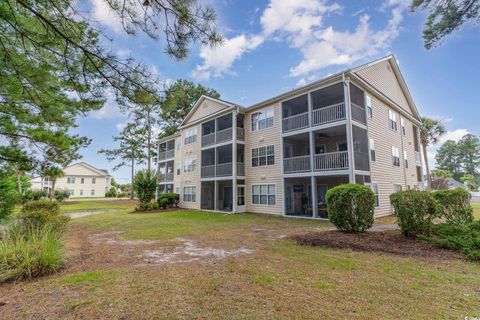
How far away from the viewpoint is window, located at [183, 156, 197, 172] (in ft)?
75.0

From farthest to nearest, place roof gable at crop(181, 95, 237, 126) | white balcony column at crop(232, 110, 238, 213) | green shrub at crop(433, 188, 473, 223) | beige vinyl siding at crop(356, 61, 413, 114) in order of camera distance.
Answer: roof gable at crop(181, 95, 237, 126)
white balcony column at crop(232, 110, 238, 213)
beige vinyl siding at crop(356, 61, 413, 114)
green shrub at crop(433, 188, 473, 223)

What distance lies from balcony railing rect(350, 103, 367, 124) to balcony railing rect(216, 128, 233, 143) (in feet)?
29.9

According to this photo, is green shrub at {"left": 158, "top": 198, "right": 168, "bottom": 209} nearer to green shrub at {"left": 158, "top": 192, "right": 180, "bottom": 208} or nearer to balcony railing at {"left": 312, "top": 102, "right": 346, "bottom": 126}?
green shrub at {"left": 158, "top": 192, "right": 180, "bottom": 208}

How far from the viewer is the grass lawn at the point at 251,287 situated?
3191mm

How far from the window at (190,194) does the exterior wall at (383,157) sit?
15.3 m

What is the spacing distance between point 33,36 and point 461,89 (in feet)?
80.8

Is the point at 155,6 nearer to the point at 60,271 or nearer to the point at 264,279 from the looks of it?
the point at 264,279

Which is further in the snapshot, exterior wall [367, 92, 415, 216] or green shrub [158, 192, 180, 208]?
green shrub [158, 192, 180, 208]

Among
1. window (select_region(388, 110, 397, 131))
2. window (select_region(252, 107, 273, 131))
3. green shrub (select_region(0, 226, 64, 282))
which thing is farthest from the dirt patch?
window (select_region(388, 110, 397, 131))

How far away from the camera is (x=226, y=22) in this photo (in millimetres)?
3732

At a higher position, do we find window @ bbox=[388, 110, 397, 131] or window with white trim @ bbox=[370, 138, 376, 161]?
window @ bbox=[388, 110, 397, 131]

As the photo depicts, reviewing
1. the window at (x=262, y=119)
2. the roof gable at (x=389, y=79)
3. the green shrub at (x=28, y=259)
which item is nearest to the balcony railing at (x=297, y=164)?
the window at (x=262, y=119)

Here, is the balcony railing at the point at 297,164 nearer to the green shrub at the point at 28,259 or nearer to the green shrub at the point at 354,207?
the green shrub at the point at 354,207

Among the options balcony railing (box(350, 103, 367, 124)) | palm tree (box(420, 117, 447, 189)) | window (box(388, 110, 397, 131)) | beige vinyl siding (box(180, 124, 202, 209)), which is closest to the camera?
balcony railing (box(350, 103, 367, 124))
